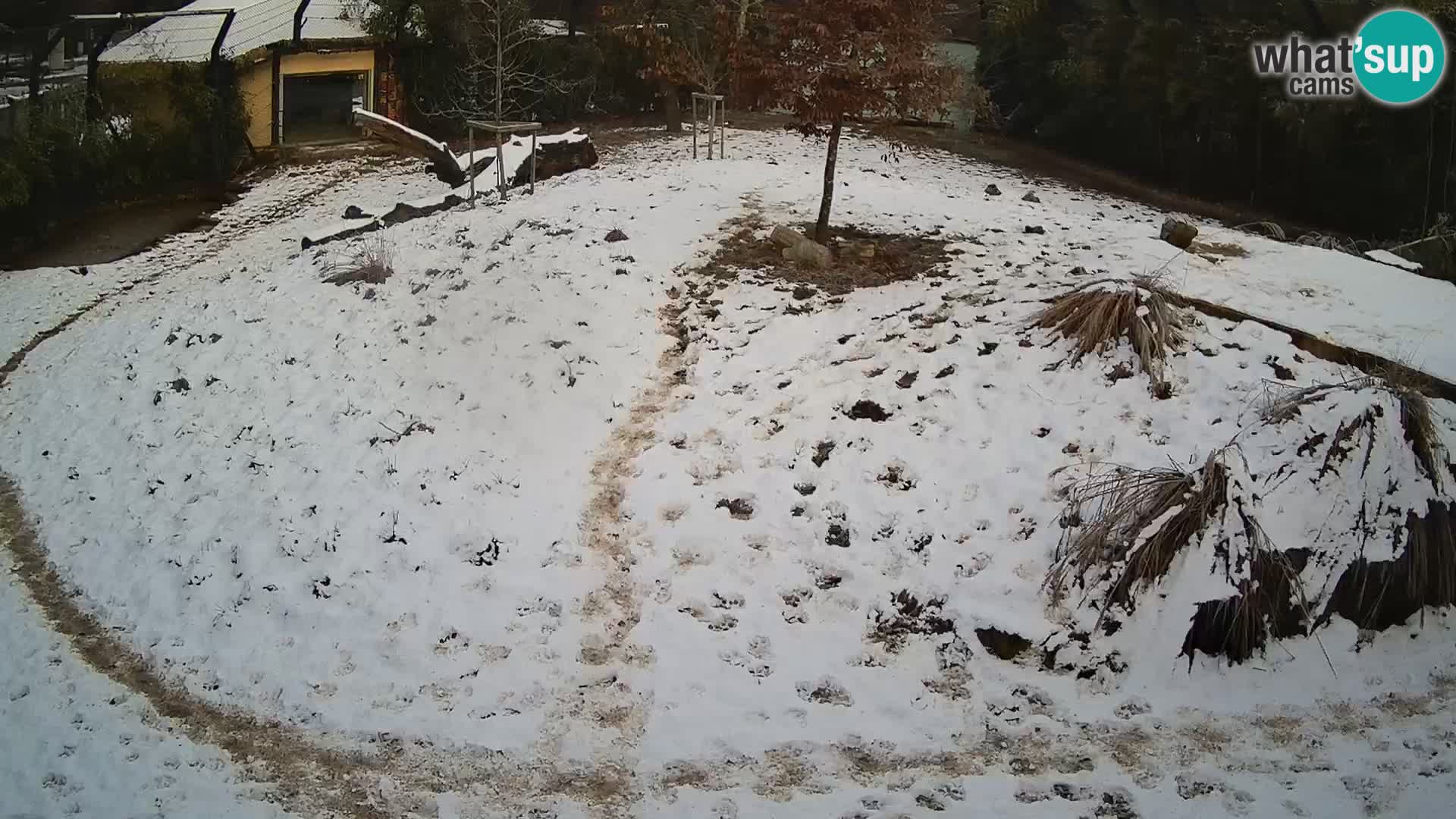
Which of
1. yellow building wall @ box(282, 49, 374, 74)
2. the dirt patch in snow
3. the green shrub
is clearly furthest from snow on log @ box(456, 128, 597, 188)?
yellow building wall @ box(282, 49, 374, 74)

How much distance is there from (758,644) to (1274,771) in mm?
2549

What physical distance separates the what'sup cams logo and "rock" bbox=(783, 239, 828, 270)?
8.44 meters

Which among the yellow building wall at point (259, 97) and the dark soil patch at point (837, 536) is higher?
the yellow building wall at point (259, 97)

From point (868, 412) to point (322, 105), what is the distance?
16.8 metres

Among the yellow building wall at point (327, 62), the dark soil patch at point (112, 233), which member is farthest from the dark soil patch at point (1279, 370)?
the yellow building wall at point (327, 62)

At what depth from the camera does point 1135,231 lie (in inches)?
423

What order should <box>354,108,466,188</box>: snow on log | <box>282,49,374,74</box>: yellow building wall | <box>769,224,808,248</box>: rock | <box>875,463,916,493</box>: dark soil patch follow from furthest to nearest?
<box>282,49,374,74</box>: yellow building wall < <box>354,108,466,188</box>: snow on log < <box>769,224,808,248</box>: rock < <box>875,463,916,493</box>: dark soil patch

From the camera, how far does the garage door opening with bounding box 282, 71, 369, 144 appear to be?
19.4 metres

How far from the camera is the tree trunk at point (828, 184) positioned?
9891mm

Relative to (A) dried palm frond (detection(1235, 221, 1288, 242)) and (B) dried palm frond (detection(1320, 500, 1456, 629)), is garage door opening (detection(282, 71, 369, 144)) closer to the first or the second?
(A) dried palm frond (detection(1235, 221, 1288, 242))

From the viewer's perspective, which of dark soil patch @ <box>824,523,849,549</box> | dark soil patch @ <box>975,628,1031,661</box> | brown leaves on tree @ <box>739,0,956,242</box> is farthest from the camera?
brown leaves on tree @ <box>739,0,956,242</box>

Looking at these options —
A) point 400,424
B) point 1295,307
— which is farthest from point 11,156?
point 1295,307

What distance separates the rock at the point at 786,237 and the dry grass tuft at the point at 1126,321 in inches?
110

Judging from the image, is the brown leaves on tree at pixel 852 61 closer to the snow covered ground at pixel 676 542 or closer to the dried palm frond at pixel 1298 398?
the snow covered ground at pixel 676 542
